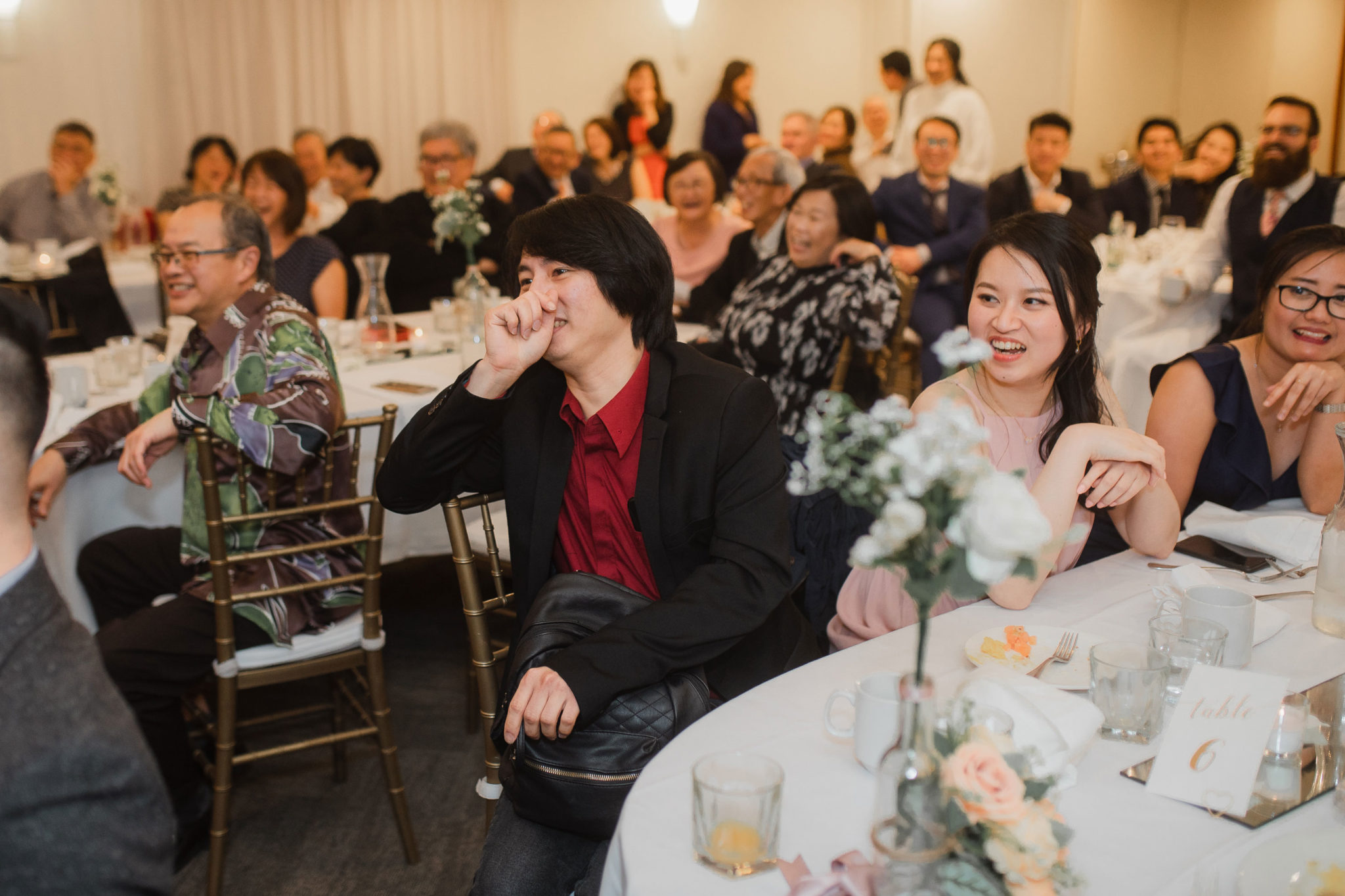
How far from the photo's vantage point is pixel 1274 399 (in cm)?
215

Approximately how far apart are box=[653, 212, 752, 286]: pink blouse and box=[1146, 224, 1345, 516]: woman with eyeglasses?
2784mm

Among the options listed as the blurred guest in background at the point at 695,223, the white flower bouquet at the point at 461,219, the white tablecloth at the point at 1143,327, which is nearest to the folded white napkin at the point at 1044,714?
the white flower bouquet at the point at 461,219

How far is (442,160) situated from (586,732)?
396 cm

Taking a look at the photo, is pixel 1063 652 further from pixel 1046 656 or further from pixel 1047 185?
pixel 1047 185

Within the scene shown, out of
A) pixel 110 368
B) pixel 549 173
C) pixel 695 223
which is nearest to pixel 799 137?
pixel 549 173

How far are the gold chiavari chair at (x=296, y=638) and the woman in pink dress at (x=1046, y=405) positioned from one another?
980 mm

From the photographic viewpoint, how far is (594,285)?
1.71m

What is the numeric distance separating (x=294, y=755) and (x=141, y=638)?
28.5 inches

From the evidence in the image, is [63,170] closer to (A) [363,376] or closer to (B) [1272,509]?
(A) [363,376]

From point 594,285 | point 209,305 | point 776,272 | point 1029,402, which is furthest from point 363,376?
point 1029,402

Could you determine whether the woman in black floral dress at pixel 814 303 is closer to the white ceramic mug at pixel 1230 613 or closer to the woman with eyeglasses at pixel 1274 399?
the woman with eyeglasses at pixel 1274 399

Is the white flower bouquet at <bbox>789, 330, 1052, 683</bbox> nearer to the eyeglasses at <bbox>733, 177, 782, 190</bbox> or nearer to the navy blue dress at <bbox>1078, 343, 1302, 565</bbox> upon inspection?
the navy blue dress at <bbox>1078, 343, 1302, 565</bbox>

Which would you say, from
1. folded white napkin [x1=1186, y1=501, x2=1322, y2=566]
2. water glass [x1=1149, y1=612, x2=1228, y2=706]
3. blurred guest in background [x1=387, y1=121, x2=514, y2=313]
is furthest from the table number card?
blurred guest in background [x1=387, y1=121, x2=514, y2=313]

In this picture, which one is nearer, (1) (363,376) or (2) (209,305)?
(2) (209,305)
